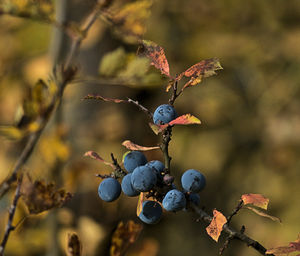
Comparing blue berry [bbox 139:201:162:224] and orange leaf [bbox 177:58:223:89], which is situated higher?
orange leaf [bbox 177:58:223:89]

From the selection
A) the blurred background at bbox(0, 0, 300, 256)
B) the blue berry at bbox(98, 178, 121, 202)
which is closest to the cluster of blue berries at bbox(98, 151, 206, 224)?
the blue berry at bbox(98, 178, 121, 202)

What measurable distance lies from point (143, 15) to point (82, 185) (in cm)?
89

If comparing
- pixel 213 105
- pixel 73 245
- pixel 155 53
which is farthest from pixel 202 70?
pixel 213 105

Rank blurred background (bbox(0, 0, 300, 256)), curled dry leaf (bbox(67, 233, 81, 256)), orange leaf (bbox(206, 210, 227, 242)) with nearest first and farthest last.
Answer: orange leaf (bbox(206, 210, 227, 242)), curled dry leaf (bbox(67, 233, 81, 256)), blurred background (bbox(0, 0, 300, 256))

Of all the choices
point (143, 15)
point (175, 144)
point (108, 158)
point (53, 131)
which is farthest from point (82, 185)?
point (143, 15)

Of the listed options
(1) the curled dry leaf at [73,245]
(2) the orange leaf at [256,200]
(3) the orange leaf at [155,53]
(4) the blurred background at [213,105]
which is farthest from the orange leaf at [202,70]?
(4) the blurred background at [213,105]

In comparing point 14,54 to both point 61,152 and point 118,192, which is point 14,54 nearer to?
point 61,152

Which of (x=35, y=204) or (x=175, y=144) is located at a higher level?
(x=35, y=204)

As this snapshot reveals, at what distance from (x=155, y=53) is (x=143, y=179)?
0.16 m

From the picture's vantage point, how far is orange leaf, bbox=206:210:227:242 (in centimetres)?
42

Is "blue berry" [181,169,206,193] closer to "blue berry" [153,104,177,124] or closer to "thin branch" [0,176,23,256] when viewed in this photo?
"blue berry" [153,104,177,124]

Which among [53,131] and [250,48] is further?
[250,48]

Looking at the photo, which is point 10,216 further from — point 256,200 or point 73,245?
point 256,200

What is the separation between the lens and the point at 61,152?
1.05 meters
